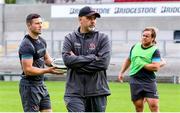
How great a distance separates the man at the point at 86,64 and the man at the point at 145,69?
288cm

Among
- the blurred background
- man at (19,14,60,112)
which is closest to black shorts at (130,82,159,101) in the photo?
man at (19,14,60,112)

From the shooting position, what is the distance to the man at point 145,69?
11.9 metres

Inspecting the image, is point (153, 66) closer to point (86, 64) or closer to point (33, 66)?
point (33, 66)

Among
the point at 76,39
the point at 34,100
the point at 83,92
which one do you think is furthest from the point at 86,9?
the point at 34,100

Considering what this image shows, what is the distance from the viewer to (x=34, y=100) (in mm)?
10508

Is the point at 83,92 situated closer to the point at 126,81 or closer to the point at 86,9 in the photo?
the point at 86,9

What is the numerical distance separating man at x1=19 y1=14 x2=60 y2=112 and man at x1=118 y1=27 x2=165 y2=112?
2.00 meters

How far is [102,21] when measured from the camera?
38469 millimetres

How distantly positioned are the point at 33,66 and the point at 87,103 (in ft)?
4.77

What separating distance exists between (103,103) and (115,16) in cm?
2934

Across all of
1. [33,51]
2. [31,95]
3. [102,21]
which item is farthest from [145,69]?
[102,21]

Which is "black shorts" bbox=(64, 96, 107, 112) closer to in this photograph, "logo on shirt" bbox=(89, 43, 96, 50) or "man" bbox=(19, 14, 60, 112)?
"logo on shirt" bbox=(89, 43, 96, 50)

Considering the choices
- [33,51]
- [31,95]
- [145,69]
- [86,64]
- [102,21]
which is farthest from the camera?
[102,21]

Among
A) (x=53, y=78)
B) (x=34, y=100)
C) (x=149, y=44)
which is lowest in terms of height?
(x=53, y=78)
